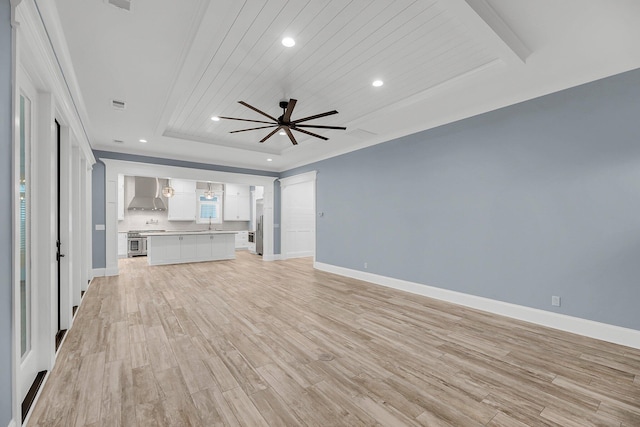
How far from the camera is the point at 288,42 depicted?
2.51m

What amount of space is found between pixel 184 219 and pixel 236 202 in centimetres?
196

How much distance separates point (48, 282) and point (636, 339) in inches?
211

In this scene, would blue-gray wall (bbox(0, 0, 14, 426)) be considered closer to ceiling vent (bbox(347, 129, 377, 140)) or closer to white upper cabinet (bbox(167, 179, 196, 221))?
ceiling vent (bbox(347, 129, 377, 140))

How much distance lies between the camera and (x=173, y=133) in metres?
5.25

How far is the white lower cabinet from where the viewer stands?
7152 millimetres

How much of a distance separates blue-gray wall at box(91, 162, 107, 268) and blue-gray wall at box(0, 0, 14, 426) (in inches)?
211

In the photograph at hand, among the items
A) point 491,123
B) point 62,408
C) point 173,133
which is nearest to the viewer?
point 62,408

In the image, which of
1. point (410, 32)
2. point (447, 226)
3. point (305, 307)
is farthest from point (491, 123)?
point (305, 307)

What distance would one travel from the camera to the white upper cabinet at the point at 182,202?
9.58 m

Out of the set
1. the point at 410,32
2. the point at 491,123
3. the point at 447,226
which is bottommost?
the point at 447,226

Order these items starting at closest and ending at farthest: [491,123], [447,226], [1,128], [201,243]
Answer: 1. [1,128]
2. [491,123]
3. [447,226]
4. [201,243]

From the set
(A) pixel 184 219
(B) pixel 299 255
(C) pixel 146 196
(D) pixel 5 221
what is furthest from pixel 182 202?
(D) pixel 5 221

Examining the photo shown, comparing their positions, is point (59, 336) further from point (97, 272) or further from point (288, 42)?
point (288, 42)

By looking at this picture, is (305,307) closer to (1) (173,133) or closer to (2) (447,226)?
(2) (447,226)
